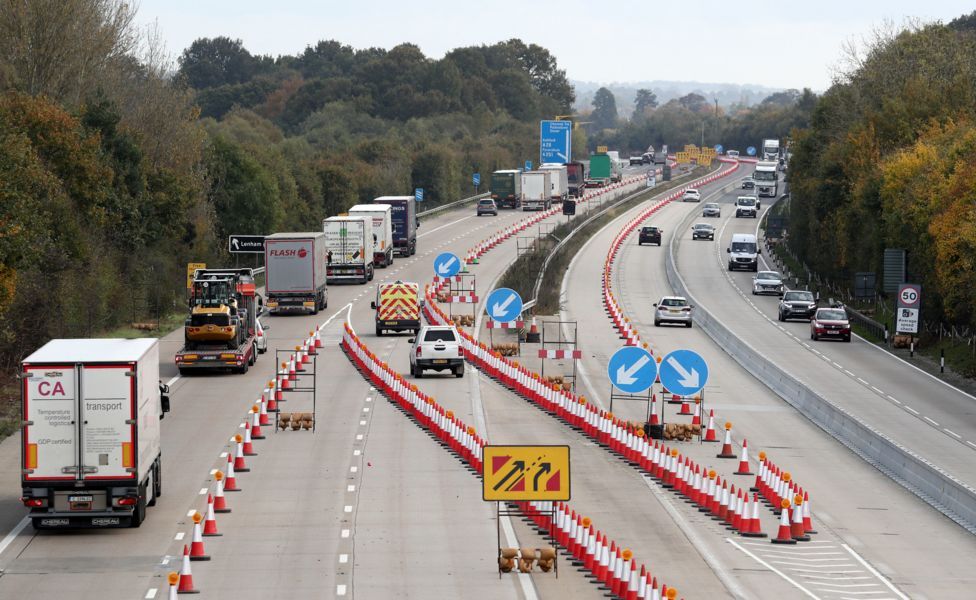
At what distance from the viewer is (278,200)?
9150cm

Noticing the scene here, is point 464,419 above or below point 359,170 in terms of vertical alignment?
below

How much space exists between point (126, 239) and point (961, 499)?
154 ft

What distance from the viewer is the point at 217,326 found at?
145ft

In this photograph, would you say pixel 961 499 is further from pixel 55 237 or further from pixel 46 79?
pixel 46 79

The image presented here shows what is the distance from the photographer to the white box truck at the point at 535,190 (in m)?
124

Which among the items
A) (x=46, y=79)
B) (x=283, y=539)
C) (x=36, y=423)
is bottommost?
(x=283, y=539)

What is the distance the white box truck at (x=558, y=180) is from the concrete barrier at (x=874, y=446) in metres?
73.2

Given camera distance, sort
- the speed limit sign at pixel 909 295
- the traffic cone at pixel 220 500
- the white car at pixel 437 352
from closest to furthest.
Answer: the traffic cone at pixel 220 500 < the white car at pixel 437 352 < the speed limit sign at pixel 909 295

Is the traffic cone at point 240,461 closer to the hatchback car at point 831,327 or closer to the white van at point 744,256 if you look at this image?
the hatchback car at point 831,327

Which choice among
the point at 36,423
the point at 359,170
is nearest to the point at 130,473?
the point at 36,423

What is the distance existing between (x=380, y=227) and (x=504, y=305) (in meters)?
39.0

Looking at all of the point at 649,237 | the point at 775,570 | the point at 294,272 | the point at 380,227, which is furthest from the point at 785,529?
the point at 649,237

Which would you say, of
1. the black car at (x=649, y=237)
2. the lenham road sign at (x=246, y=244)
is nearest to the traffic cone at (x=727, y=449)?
the lenham road sign at (x=246, y=244)

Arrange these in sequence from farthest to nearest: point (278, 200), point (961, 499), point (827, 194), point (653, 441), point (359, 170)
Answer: point (359, 170) → point (278, 200) → point (827, 194) → point (653, 441) → point (961, 499)
